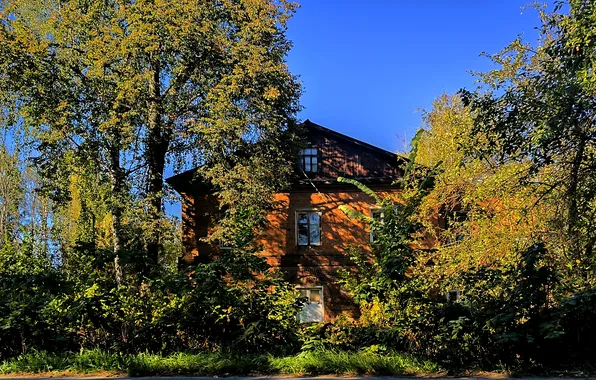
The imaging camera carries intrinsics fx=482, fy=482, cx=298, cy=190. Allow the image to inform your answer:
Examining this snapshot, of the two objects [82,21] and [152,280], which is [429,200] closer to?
[152,280]

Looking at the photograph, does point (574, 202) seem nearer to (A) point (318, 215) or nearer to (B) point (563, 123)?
(B) point (563, 123)

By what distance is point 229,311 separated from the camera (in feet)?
27.1

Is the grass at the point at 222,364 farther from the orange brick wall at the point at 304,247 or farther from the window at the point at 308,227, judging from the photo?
the window at the point at 308,227

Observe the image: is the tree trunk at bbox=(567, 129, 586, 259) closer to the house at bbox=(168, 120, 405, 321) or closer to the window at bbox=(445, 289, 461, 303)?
the window at bbox=(445, 289, 461, 303)

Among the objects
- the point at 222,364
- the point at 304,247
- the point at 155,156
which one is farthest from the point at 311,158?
the point at 222,364

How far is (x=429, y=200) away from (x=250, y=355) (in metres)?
9.98

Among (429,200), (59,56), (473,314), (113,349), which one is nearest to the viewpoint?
(473,314)

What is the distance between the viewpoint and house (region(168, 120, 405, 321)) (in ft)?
78.8

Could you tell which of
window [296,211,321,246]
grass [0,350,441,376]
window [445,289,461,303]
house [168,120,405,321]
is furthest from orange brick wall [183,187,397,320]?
grass [0,350,441,376]

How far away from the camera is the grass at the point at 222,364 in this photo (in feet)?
23.0

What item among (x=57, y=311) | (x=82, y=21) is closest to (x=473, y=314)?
(x=57, y=311)

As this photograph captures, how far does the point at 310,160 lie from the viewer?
25.2 meters

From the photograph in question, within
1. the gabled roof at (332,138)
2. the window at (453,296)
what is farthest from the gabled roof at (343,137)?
the window at (453,296)

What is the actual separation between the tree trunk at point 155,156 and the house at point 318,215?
12.0ft
